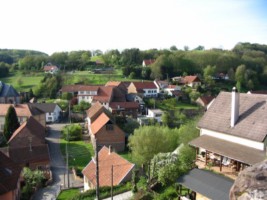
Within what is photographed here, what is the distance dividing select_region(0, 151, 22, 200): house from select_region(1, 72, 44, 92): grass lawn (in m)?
65.2

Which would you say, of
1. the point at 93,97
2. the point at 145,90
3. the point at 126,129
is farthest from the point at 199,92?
the point at 126,129

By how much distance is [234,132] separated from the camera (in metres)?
20.6

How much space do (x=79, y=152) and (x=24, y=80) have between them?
66.1 m

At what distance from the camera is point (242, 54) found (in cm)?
12556

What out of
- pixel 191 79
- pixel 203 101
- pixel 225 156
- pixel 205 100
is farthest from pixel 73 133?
pixel 191 79

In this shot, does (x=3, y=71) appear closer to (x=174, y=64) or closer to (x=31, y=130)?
(x=174, y=64)

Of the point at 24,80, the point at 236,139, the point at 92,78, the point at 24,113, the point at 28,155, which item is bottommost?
the point at 28,155

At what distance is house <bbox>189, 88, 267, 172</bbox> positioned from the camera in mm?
18844

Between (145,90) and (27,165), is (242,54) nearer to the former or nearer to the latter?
(145,90)

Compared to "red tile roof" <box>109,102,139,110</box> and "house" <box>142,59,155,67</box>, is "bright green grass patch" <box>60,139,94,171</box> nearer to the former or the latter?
"red tile roof" <box>109,102,139,110</box>

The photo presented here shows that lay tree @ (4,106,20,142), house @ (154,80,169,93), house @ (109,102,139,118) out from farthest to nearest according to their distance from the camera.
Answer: house @ (154,80,169,93) < house @ (109,102,139,118) < tree @ (4,106,20,142)

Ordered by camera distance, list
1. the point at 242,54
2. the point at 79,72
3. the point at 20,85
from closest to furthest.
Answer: the point at 20,85 < the point at 79,72 < the point at 242,54

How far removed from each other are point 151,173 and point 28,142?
2444cm

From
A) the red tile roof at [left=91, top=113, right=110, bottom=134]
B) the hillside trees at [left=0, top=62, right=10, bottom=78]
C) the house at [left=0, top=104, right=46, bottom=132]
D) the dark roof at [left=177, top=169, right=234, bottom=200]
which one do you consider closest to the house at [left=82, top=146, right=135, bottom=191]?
the dark roof at [left=177, top=169, right=234, bottom=200]
